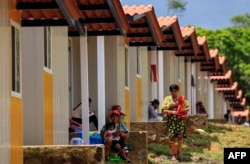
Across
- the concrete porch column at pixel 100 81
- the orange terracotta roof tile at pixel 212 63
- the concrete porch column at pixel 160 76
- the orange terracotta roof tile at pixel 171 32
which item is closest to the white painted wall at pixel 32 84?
the concrete porch column at pixel 100 81

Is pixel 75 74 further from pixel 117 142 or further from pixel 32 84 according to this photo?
pixel 32 84

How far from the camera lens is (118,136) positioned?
2334cm

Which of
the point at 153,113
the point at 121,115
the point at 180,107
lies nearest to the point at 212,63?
the point at 153,113

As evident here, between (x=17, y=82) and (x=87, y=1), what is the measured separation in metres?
3.43

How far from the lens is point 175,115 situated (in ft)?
79.9

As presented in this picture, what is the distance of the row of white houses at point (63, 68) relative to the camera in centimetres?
1738

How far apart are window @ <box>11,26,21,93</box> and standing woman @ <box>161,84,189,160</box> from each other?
267 inches

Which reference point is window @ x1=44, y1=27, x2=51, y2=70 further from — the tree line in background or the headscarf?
the tree line in background

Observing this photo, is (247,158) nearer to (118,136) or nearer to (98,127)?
(118,136)

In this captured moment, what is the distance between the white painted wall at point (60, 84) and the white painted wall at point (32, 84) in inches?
50.8

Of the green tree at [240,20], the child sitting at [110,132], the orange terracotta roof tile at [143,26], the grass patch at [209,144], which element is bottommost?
the grass patch at [209,144]

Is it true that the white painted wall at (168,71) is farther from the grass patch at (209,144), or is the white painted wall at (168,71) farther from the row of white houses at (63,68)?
the grass patch at (209,144)

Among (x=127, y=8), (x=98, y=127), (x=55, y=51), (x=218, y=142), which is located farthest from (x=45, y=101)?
(x=218, y=142)

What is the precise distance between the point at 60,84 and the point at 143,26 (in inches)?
249
